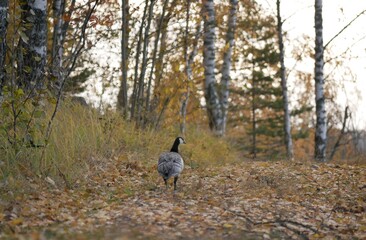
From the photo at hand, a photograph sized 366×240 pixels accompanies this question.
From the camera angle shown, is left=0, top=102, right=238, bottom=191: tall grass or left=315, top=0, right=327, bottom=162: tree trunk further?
Result: left=315, top=0, right=327, bottom=162: tree trunk

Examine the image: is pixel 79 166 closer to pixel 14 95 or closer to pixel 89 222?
pixel 14 95

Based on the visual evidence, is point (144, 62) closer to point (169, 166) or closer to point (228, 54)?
point (169, 166)

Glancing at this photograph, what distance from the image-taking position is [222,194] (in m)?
9.70

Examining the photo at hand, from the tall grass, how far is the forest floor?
1.11 feet

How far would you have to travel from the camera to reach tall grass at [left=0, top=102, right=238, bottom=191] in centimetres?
928

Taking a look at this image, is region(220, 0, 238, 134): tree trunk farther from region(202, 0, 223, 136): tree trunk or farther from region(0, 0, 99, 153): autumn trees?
region(0, 0, 99, 153): autumn trees

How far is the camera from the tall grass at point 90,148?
928 cm

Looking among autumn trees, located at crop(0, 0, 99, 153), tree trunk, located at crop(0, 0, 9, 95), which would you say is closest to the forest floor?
autumn trees, located at crop(0, 0, 99, 153)

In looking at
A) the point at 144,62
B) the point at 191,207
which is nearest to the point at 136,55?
the point at 144,62

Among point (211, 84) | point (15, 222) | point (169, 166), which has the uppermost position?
point (211, 84)

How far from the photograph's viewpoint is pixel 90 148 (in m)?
11.2

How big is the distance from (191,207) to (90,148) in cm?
356

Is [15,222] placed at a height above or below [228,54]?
below

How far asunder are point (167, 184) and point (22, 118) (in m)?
3.00
